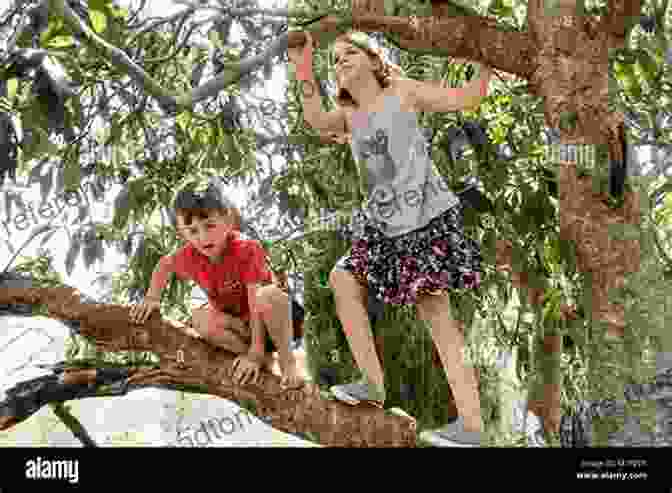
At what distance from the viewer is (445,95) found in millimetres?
1408

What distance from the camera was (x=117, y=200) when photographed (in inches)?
62.5

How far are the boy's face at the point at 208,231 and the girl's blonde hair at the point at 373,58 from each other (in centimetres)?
29

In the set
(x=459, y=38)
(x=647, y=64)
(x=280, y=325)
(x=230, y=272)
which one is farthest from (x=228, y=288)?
(x=647, y=64)

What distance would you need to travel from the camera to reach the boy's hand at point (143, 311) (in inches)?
53.2

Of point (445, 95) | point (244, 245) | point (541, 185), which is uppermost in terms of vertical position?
point (445, 95)

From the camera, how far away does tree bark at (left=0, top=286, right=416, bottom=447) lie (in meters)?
1.33

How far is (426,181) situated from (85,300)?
59 cm

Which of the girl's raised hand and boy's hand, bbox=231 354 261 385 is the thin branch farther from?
the girl's raised hand

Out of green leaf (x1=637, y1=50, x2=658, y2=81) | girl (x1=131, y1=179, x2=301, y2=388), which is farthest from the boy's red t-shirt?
green leaf (x1=637, y1=50, x2=658, y2=81)

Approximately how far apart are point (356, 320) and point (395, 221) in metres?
0.17

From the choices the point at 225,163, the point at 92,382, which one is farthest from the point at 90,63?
the point at 92,382

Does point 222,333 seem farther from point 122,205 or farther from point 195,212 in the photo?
point 122,205

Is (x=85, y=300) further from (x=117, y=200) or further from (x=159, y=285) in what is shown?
(x=117, y=200)
